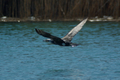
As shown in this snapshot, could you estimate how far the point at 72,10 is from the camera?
23016 mm

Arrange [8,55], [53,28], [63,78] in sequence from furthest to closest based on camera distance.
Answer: [53,28]
[8,55]
[63,78]

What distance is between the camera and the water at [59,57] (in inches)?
389

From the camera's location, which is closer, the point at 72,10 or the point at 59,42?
the point at 59,42

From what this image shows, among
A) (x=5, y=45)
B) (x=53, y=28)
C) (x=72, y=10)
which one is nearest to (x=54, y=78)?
(x=5, y=45)

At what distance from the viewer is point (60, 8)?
2314 centimetres

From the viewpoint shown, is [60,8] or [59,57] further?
[60,8]

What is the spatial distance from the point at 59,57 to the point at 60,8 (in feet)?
36.1

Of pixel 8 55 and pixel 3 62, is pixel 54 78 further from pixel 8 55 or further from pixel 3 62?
pixel 8 55

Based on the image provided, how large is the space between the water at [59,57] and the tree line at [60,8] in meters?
2.93

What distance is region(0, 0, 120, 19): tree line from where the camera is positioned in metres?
23.0

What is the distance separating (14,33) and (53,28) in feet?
8.48

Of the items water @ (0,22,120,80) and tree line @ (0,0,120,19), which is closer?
water @ (0,22,120,80)

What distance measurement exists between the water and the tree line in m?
2.93

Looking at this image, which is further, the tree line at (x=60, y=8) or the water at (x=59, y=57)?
the tree line at (x=60, y=8)
